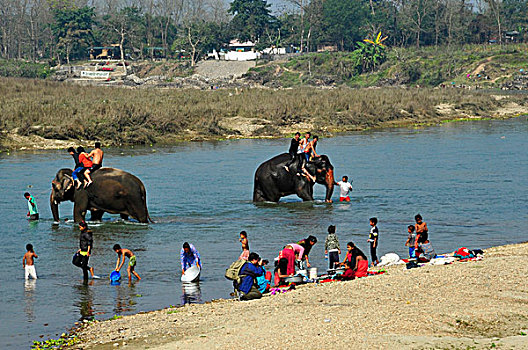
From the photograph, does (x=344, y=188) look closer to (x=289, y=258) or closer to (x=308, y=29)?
(x=289, y=258)

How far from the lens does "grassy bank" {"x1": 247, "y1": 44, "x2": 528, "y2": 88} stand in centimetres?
10088

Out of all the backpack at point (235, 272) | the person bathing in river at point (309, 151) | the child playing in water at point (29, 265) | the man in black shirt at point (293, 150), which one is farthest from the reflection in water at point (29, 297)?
the person bathing in river at point (309, 151)

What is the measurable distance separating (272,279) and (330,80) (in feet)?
316

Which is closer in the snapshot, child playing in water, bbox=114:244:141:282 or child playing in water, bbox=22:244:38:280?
child playing in water, bbox=22:244:38:280

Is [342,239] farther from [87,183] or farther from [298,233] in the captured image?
[87,183]

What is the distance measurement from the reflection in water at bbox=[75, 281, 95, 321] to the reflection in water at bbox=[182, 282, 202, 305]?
1636 mm

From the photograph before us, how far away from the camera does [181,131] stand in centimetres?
4844

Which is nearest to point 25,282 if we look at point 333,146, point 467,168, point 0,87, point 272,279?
point 272,279

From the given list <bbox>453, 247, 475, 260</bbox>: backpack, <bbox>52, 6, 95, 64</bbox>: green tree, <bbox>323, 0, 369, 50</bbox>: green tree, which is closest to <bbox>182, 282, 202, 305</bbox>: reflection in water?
<bbox>453, 247, 475, 260</bbox>: backpack

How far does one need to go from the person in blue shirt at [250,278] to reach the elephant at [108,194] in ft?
24.5

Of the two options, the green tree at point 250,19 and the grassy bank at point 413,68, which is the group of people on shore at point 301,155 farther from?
the green tree at point 250,19

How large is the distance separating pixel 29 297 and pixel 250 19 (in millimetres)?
116780

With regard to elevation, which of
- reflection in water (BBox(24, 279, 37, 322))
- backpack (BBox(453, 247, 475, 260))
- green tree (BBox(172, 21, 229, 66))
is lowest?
reflection in water (BBox(24, 279, 37, 322))

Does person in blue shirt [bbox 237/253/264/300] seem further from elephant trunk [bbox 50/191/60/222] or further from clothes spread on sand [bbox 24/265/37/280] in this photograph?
elephant trunk [bbox 50/191/60/222]
